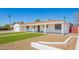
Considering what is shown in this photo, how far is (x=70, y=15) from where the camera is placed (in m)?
5.54

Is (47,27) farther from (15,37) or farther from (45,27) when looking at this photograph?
(15,37)

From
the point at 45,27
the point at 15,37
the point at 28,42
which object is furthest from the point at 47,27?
the point at 15,37

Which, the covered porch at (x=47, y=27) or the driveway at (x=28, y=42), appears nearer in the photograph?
the driveway at (x=28, y=42)

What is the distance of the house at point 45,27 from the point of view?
561 cm

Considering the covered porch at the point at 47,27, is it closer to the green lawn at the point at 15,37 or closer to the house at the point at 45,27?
the house at the point at 45,27

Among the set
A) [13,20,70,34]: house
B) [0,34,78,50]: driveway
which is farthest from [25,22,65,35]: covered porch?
[0,34,78,50]: driveway

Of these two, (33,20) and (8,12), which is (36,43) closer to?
(33,20)

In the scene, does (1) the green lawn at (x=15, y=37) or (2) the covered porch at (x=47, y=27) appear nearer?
(1) the green lawn at (x=15, y=37)

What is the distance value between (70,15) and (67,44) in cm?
82

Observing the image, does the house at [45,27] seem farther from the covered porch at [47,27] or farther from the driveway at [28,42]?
the driveway at [28,42]

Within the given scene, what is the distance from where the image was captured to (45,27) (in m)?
5.75

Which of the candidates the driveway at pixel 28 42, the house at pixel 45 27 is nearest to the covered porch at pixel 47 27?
the house at pixel 45 27

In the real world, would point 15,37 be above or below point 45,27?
below

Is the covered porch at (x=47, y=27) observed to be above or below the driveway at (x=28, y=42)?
above
